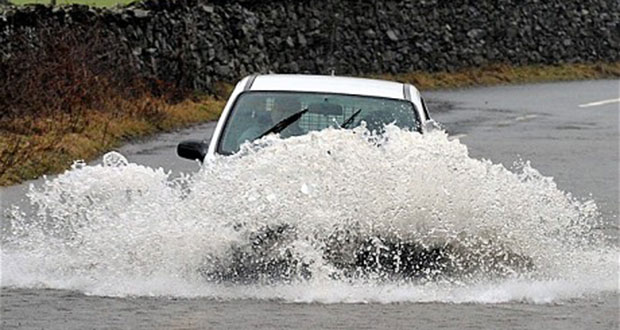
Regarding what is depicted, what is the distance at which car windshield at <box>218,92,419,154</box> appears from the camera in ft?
43.3

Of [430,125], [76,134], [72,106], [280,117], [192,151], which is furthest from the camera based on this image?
[72,106]

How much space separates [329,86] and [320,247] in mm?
2685

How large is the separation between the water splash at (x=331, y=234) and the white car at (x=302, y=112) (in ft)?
2.76

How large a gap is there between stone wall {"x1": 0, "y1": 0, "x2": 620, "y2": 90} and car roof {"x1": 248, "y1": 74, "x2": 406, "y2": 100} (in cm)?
1094

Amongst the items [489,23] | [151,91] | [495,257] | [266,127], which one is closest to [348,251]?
[495,257]

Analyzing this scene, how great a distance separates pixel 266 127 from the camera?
13.2m

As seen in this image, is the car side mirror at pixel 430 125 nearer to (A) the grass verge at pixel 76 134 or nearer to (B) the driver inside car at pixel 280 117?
(B) the driver inside car at pixel 280 117

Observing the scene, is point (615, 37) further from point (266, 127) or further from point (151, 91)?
point (266, 127)

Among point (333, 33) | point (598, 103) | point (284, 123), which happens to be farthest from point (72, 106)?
point (598, 103)

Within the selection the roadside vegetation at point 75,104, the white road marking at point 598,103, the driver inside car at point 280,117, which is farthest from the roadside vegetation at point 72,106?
the white road marking at point 598,103

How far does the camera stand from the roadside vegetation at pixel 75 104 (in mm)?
20375

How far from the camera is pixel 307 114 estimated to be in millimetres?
13352

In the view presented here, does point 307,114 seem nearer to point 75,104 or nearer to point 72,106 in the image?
point 72,106

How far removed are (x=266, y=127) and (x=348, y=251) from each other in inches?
81.0
